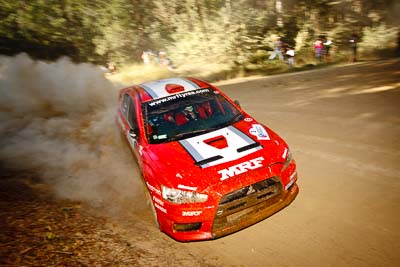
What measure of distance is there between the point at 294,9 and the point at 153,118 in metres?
17.7

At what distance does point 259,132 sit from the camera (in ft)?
14.7

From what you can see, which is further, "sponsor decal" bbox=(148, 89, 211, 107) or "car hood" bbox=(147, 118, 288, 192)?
"sponsor decal" bbox=(148, 89, 211, 107)

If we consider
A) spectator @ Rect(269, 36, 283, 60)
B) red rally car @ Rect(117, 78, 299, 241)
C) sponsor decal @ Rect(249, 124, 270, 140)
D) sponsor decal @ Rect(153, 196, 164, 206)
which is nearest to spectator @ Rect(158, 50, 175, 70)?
spectator @ Rect(269, 36, 283, 60)

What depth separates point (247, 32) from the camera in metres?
18.4

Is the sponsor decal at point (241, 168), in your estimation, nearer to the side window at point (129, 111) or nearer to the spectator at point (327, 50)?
the side window at point (129, 111)

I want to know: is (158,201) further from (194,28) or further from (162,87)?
(194,28)

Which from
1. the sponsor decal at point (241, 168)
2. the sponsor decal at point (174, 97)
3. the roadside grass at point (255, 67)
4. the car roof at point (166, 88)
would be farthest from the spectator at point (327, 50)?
the sponsor decal at point (241, 168)

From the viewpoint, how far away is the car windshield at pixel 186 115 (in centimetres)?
459

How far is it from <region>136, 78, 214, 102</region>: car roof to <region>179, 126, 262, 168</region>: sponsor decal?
1.26m

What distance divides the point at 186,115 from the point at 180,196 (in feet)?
5.30

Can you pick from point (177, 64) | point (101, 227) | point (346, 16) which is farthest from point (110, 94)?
point (346, 16)

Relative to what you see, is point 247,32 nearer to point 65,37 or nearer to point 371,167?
point 371,167

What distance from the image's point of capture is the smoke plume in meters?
5.63

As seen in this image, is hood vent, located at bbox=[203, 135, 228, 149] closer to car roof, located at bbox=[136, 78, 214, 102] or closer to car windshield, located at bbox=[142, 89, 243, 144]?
car windshield, located at bbox=[142, 89, 243, 144]
